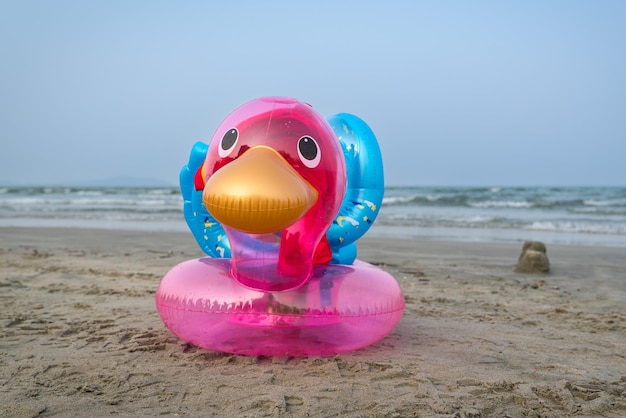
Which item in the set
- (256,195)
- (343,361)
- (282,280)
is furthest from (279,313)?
(256,195)

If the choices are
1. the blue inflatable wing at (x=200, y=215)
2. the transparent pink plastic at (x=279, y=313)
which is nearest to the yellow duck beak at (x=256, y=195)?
the transparent pink plastic at (x=279, y=313)

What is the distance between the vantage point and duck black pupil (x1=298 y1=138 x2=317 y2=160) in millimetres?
3422

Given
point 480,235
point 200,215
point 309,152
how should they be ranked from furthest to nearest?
point 480,235 → point 200,215 → point 309,152

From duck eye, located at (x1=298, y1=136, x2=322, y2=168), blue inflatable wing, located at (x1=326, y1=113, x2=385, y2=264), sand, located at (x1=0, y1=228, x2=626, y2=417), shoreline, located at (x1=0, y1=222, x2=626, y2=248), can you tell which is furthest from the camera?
shoreline, located at (x1=0, y1=222, x2=626, y2=248)

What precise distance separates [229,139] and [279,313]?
108 cm

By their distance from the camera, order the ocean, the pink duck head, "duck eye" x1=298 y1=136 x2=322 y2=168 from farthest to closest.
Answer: the ocean, "duck eye" x1=298 y1=136 x2=322 y2=168, the pink duck head

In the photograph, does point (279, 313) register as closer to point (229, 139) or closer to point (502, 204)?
point (229, 139)

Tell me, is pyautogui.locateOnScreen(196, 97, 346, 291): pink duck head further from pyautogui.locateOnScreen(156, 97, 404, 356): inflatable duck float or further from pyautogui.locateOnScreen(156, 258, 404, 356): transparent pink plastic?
pyautogui.locateOnScreen(156, 258, 404, 356): transparent pink plastic

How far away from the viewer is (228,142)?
137 inches

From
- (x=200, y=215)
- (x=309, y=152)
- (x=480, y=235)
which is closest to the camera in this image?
(x=309, y=152)

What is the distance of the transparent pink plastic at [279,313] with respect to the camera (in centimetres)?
349

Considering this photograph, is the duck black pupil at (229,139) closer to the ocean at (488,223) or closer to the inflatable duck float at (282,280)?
the inflatable duck float at (282,280)

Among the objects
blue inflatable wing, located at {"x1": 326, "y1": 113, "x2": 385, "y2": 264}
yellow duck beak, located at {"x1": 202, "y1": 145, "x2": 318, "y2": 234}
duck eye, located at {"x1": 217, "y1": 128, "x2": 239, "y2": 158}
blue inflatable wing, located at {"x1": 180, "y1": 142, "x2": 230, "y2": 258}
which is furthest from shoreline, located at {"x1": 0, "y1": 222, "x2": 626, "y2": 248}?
yellow duck beak, located at {"x1": 202, "y1": 145, "x2": 318, "y2": 234}

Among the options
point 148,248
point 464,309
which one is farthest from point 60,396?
point 148,248
